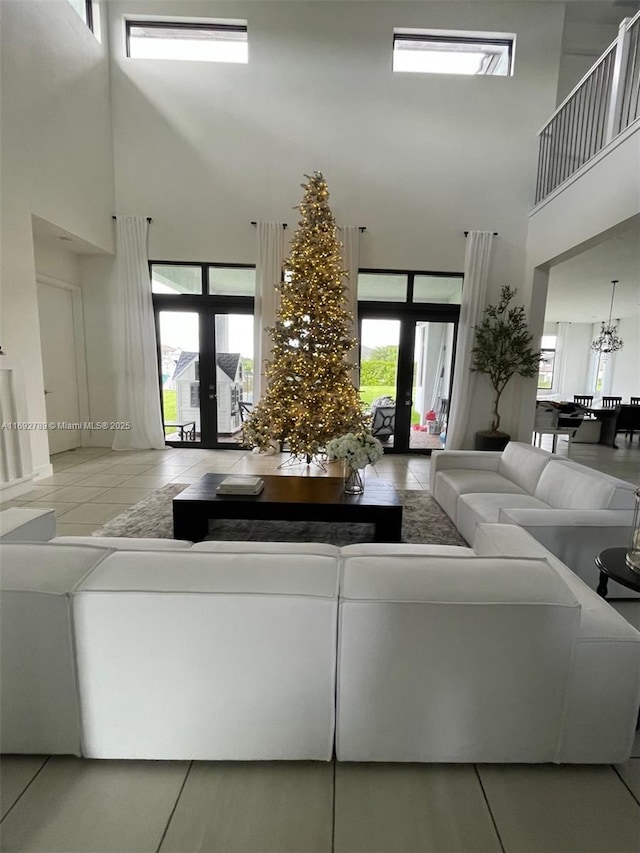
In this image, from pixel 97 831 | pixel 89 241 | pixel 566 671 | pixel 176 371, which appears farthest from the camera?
pixel 176 371

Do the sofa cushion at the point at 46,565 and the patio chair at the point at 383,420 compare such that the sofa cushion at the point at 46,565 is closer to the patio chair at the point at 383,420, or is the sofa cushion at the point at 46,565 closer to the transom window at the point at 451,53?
the patio chair at the point at 383,420

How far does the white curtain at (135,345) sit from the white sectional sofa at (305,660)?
16.8 ft

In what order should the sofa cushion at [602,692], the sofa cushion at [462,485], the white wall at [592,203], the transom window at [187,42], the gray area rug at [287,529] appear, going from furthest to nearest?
the transom window at [187,42] < the white wall at [592,203] < the sofa cushion at [462,485] < the gray area rug at [287,529] < the sofa cushion at [602,692]

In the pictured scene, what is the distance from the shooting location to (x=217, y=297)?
19.9 feet

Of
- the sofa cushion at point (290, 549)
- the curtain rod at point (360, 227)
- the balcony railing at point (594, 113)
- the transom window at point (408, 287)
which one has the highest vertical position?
the balcony railing at point (594, 113)

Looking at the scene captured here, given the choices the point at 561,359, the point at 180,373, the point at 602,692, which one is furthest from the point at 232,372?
the point at 561,359

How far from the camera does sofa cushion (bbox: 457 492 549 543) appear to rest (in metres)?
2.71

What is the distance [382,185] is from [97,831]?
6849mm

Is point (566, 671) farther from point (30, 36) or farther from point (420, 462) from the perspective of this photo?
point (30, 36)

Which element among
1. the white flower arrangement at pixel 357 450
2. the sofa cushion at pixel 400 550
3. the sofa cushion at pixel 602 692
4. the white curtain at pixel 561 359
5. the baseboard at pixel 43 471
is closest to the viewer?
the sofa cushion at pixel 602 692

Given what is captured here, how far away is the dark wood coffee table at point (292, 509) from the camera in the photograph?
275 cm

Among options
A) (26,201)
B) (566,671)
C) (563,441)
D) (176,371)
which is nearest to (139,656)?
(566,671)

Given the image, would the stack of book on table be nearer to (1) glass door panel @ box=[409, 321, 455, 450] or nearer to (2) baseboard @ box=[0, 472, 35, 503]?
(2) baseboard @ box=[0, 472, 35, 503]

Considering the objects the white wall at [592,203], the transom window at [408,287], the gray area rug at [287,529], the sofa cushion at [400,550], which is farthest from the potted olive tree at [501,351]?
the sofa cushion at [400,550]
